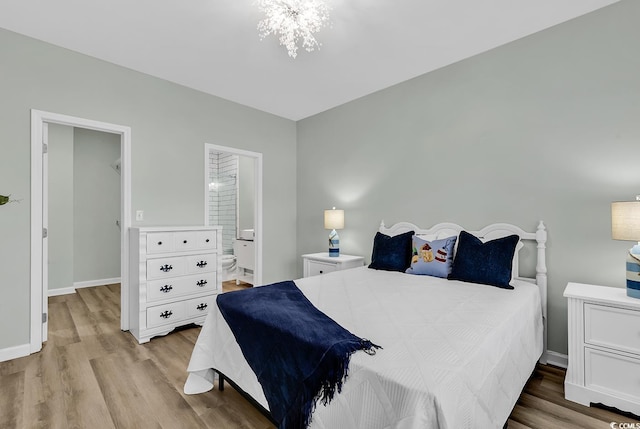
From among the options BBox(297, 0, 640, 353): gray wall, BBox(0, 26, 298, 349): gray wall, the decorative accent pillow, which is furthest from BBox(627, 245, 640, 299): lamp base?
BBox(0, 26, 298, 349): gray wall

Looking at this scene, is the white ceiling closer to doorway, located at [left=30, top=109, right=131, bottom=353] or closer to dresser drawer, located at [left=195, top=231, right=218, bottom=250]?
doorway, located at [left=30, top=109, right=131, bottom=353]

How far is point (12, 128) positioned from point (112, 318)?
2194mm

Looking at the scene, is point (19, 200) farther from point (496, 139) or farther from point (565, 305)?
point (565, 305)

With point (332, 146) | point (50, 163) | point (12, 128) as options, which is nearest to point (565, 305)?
point (332, 146)

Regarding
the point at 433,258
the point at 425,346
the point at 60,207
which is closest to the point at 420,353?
the point at 425,346

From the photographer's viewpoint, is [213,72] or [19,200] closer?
[19,200]

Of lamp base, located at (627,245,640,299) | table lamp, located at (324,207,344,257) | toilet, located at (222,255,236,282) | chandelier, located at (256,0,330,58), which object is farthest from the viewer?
toilet, located at (222,255,236,282)

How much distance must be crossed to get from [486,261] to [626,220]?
0.86 metres

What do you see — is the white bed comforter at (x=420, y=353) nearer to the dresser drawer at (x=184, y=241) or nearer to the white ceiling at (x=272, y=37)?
the dresser drawer at (x=184, y=241)

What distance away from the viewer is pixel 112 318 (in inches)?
141

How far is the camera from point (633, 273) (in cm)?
190

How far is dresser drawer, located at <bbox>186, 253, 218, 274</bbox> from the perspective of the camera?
3254 mm

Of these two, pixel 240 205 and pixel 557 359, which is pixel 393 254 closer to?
pixel 557 359

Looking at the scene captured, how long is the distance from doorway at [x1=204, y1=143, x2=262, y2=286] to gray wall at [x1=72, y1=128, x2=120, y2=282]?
1.67 metres
